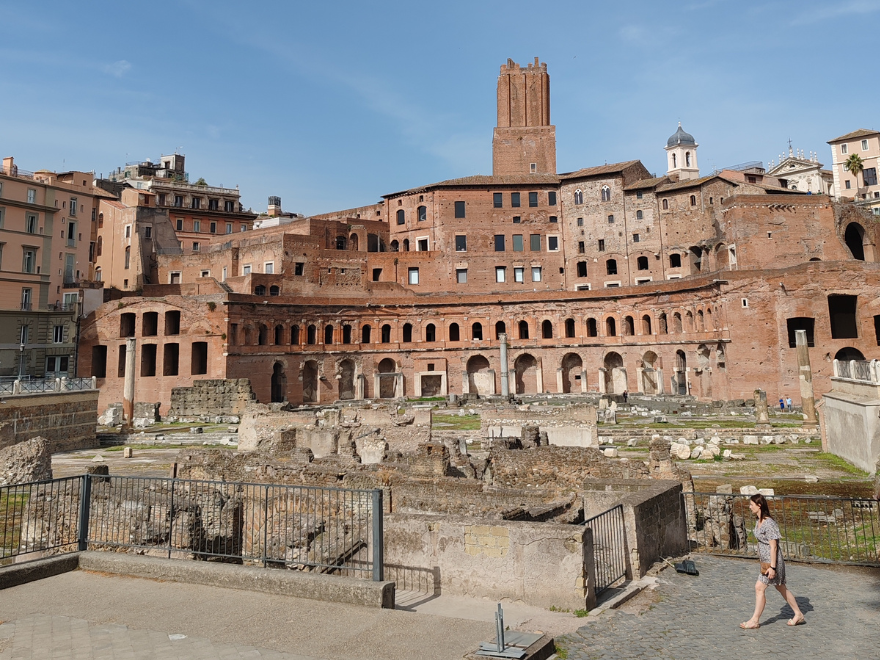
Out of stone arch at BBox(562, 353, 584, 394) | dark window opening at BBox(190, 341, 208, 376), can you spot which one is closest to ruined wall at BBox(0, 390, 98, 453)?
dark window opening at BBox(190, 341, 208, 376)

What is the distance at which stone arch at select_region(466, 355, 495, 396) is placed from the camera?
5294cm

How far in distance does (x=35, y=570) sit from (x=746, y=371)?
40.7 metres

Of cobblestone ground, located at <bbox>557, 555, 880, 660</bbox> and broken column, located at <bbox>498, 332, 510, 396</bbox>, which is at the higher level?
broken column, located at <bbox>498, 332, 510, 396</bbox>

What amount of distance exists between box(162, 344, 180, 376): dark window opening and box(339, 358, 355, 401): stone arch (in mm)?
12256

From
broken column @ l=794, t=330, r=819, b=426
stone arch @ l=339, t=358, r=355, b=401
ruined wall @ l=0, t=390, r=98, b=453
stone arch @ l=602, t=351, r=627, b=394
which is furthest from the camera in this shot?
stone arch @ l=339, t=358, r=355, b=401

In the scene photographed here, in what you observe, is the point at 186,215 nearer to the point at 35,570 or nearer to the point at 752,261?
the point at 752,261

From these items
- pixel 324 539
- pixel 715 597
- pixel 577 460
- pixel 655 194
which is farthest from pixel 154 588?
pixel 655 194

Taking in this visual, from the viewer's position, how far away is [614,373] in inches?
1956

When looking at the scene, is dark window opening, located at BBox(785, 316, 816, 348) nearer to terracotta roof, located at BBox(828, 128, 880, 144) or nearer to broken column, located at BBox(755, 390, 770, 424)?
broken column, located at BBox(755, 390, 770, 424)

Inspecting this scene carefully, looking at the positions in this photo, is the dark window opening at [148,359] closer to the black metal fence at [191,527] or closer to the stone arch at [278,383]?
the stone arch at [278,383]

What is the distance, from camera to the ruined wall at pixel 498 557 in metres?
7.39

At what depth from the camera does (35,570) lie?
26.3ft

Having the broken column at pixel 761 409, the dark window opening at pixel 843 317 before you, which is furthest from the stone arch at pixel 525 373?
the broken column at pixel 761 409

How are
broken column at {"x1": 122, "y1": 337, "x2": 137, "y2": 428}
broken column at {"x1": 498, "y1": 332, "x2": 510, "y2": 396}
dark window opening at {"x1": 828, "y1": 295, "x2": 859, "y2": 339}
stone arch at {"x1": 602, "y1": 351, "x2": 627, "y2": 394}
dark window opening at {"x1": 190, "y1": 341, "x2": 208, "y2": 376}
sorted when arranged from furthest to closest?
stone arch at {"x1": 602, "y1": 351, "x2": 627, "y2": 394}
broken column at {"x1": 498, "y1": 332, "x2": 510, "y2": 396}
dark window opening at {"x1": 190, "y1": 341, "x2": 208, "y2": 376}
dark window opening at {"x1": 828, "y1": 295, "x2": 859, "y2": 339}
broken column at {"x1": 122, "y1": 337, "x2": 137, "y2": 428}
